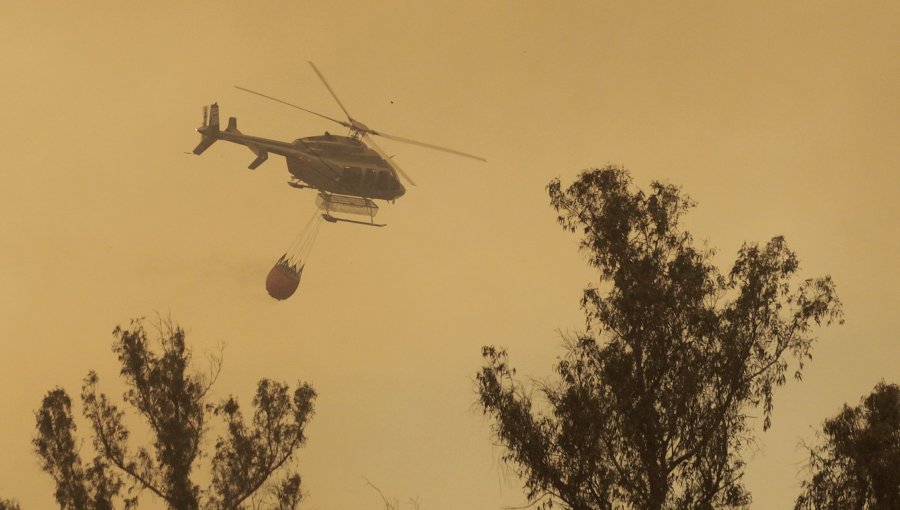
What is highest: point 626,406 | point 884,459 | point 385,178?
point 385,178

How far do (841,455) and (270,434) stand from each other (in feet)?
54.6

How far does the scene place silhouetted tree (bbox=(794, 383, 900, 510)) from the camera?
33.3 m

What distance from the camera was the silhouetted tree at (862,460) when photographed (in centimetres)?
3334

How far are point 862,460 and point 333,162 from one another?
93.6 ft

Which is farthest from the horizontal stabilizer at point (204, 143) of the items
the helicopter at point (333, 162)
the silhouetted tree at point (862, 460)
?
the silhouetted tree at point (862, 460)

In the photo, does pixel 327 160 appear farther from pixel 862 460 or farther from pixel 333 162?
pixel 862 460

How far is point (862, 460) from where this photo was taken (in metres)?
33.7

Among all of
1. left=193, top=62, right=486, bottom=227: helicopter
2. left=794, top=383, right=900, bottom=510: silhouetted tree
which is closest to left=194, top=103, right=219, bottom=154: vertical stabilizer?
left=193, top=62, right=486, bottom=227: helicopter

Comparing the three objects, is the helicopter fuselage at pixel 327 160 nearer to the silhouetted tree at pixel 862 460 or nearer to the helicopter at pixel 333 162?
the helicopter at pixel 333 162

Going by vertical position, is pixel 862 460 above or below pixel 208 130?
below

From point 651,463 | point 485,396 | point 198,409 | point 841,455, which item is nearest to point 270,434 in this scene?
point 198,409

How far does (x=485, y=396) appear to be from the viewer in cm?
3553

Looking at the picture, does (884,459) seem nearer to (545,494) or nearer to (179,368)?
(545,494)

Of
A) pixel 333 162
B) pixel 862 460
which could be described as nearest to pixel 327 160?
pixel 333 162
